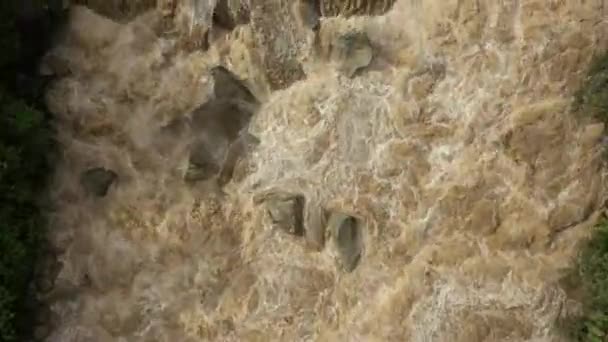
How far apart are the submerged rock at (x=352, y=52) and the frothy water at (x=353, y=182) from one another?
8 centimetres

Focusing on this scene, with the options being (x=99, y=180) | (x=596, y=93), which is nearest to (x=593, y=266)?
(x=596, y=93)

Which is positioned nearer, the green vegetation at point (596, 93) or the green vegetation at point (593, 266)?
the green vegetation at point (593, 266)

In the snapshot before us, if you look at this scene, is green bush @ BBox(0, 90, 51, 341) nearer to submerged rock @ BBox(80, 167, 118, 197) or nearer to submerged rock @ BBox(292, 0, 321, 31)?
submerged rock @ BBox(80, 167, 118, 197)

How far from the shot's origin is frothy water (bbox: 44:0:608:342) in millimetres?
8500

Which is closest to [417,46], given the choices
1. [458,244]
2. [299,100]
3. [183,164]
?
[299,100]

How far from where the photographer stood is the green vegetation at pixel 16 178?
888 centimetres

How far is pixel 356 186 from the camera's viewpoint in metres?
8.95

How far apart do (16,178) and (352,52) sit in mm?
3378

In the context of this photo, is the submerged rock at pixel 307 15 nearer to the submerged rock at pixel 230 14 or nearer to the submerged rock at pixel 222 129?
the submerged rock at pixel 230 14

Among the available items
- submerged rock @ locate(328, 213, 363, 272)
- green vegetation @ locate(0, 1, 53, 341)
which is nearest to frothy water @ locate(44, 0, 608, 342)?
submerged rock @ locate(328, 213, 363, 272)

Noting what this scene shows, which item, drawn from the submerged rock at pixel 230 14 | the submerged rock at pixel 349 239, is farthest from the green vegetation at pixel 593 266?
the submerged rock at pixel 230 14

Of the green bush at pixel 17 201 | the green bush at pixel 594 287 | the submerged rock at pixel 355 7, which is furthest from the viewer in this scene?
the submerged rock at pixel 355 7

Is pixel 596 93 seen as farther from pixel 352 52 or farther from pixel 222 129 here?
pixel 222 129

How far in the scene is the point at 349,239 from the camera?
8.88 metres
